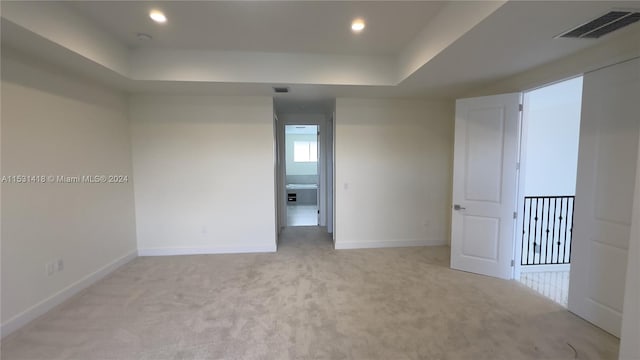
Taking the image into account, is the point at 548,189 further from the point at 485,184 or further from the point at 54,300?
the point at 54,300

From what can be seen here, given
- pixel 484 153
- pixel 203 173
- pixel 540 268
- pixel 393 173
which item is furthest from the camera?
pixel 393 173

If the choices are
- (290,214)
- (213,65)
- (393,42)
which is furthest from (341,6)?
(290,214)

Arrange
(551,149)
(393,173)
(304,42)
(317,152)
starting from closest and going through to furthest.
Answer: (304,42)
(393,173)
(551,149)
(317,152)

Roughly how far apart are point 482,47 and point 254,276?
336 cm

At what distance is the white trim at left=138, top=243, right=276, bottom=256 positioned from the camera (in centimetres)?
404

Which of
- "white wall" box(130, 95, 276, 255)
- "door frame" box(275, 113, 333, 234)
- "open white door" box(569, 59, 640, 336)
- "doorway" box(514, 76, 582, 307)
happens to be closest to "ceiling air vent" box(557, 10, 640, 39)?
"open white door" box(569, 59, 640, 336)

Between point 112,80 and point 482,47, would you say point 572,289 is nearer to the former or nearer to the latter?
point 482,47

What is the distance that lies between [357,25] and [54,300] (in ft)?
13.2

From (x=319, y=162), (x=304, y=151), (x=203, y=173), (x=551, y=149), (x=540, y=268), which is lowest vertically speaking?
(x=540, y=268)

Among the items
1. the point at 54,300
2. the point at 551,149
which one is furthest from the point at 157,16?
the point at 551,149

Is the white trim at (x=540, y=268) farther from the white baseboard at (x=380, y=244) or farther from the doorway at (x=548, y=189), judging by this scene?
the white baseboard at (x=380, y=244)

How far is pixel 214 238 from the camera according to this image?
13.6 ft

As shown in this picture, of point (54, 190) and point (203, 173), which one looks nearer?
point (54, 190)

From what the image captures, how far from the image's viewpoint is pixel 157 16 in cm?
247
